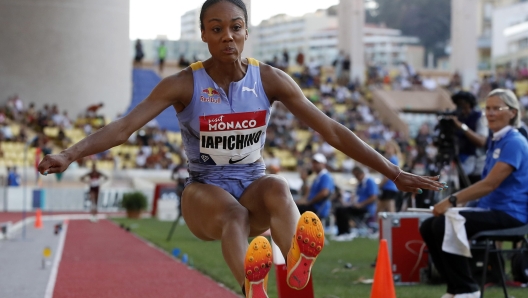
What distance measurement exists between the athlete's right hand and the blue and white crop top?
879mm

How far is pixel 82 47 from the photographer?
32.2 m

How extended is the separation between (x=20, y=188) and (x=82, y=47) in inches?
416

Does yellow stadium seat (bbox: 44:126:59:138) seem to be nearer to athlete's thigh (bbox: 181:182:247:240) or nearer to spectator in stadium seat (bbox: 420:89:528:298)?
spectator in stadium seat (bbox: 420:89:528:298)

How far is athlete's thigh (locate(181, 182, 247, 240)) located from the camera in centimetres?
450

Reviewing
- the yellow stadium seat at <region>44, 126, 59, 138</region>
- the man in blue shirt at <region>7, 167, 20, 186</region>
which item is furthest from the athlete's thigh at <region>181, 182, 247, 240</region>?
the yellow stadium seat at <region>44, 126, 59, 138</region>

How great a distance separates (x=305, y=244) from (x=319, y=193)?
9.02 m

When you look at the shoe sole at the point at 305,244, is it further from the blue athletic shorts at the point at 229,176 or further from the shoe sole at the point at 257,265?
the blue athletic shorts at the point at 229,176

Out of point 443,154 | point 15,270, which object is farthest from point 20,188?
point 443,154

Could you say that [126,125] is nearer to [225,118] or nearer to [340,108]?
[225,118]

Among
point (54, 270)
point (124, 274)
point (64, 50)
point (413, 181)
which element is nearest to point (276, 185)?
point (413, 181)

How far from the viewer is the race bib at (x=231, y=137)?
15.1 ft

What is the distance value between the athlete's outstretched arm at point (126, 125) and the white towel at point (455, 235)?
A: 2.58 meters

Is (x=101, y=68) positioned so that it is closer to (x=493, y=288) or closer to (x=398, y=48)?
(x=493, y=288)

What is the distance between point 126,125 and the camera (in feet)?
14.3
